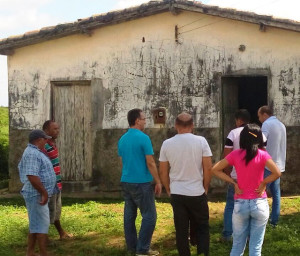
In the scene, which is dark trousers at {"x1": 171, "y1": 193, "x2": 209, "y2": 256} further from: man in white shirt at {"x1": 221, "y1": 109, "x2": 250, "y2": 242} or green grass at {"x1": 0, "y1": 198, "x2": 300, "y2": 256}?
man in white shirt at {"x1": 221, "y1": 109, "x2": 250, "y2": 242}

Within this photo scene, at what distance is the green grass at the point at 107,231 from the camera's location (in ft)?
22.0

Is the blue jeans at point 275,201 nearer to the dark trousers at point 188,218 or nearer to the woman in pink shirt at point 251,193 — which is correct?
the dark trousers at point 188,218

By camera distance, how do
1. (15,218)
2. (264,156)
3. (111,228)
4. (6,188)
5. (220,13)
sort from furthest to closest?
(6,188), (220,13), (15,218), (111,228), (264,156)

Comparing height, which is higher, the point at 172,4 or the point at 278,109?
the point at 172,4

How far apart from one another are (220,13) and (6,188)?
6.63 meters

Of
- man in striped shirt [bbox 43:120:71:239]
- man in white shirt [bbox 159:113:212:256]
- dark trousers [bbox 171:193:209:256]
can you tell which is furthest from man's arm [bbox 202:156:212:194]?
man in striped shirt [bbox 43:120:71:239]

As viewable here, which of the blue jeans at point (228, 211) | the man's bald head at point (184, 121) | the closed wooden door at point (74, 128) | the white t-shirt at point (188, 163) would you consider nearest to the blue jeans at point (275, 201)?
the blue jeans at point (228, 211)

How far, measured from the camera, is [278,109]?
10.2m

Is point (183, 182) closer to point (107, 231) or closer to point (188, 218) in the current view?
point (188, 218)

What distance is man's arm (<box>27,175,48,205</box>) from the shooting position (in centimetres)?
582

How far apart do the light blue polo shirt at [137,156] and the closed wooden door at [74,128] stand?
517 centimetres

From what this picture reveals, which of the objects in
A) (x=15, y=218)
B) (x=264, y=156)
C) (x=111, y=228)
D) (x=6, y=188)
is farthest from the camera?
(x=6, y=188)

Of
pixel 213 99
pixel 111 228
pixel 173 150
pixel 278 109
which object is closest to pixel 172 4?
pixel 213 99

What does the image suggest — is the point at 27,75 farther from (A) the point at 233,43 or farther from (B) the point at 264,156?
(B) the point at 264,156
